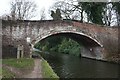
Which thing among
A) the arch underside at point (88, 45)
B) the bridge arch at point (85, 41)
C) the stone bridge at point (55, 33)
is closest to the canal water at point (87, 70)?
the bridge arch at point (85, 41)

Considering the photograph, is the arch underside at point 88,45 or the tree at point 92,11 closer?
the arch underside at point 88,45

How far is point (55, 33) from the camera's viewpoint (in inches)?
1003

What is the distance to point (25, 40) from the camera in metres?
23.9

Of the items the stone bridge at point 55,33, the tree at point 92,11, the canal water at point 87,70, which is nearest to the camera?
the canal water at point 87,70

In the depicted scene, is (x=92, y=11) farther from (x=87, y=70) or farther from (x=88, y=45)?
(x=87, y=70)

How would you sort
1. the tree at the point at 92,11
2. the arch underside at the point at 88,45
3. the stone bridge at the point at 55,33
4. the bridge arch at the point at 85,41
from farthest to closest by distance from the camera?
1. the tree at the point at 92,11
2. the arch underside at the point at 88,45
3. the bridge arch at the point at 85,41
4. the stone bridge at the point at 55,33

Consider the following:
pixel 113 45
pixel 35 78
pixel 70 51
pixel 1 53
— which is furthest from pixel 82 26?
pixel 35 78

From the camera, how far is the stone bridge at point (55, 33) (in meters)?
23.4

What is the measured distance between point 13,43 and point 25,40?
1099 mm

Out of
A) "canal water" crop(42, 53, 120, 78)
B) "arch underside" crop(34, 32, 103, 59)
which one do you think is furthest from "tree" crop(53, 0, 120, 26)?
"canal water" crop(42, 53, 120, 78)

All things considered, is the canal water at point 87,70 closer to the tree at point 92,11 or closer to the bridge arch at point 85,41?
the bridge arch at point 85,41

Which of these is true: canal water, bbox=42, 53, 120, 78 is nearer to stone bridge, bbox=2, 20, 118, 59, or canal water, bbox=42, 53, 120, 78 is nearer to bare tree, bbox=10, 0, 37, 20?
stone bridge, bbox=2, 20, 118, 59

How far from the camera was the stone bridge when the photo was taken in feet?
76.7

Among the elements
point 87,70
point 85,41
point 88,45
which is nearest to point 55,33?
point 85,41
